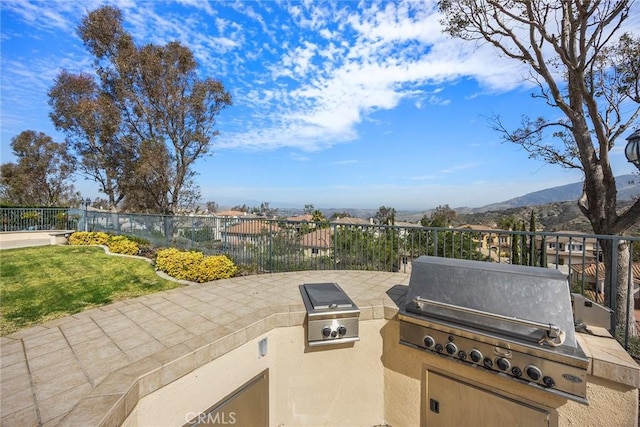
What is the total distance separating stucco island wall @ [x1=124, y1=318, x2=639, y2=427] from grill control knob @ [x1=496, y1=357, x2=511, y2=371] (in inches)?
7.0

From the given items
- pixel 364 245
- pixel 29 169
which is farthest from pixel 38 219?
pixel 364 245

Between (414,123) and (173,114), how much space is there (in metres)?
12.9

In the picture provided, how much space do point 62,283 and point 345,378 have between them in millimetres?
6060

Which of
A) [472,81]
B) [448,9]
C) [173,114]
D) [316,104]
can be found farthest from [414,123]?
[173,114]

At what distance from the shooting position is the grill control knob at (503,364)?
2.07 m

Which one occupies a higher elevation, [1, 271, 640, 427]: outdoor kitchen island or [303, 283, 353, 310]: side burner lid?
[303, 283, 353, 310]: side burner lid

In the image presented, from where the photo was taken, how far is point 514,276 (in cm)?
224

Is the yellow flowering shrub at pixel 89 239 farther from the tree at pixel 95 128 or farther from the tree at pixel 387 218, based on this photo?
the tree at pixel 387 218

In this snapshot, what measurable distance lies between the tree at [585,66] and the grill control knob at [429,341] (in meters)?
6.78

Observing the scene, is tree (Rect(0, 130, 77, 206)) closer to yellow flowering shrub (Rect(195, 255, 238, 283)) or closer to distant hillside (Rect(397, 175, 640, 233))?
yellow flowering shrub (Rect(195, 255, 238, 283))

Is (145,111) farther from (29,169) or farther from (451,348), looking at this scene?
(29,169)

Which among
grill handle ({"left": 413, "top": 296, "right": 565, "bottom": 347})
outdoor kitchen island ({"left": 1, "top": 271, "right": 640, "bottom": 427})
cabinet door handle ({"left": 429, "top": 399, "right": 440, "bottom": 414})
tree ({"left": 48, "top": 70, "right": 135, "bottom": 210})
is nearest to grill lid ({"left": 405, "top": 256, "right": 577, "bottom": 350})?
grill handle ({"left": 413, "top": 296, "right": 565, "bottom": 347})

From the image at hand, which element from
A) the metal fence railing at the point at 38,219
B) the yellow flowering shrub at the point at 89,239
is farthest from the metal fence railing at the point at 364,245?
the metal fence railing at the point at 38,219

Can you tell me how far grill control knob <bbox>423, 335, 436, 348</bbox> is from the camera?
2.46m
